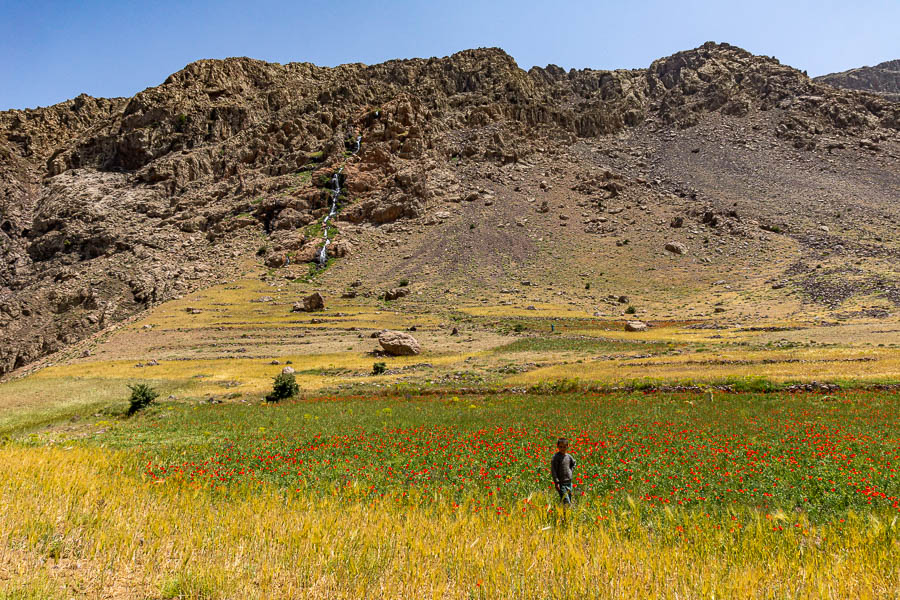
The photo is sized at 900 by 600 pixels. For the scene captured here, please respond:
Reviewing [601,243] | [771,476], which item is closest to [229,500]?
[771,476]

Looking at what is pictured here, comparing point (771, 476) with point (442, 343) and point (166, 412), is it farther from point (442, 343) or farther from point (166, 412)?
point (442, 343)

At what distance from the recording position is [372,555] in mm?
4301

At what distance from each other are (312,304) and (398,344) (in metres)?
30.3

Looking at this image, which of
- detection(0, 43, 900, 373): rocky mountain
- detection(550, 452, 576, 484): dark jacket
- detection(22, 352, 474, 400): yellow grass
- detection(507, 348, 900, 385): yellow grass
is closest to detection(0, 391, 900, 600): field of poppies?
detection(550, 452, 576, 484): dark jacket

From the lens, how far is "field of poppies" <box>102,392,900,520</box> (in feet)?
28.3

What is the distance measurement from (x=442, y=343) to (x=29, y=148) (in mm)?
148564

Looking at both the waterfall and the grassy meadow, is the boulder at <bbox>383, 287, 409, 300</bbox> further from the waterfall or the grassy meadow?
the grassy meadow

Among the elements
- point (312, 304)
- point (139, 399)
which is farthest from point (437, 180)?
point (139, 399)

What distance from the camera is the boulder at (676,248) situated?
270 ft

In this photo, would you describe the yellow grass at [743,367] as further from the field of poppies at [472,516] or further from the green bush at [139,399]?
the green bush at [139,399]

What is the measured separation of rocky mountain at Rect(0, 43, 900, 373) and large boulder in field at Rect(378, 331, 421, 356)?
35350mm

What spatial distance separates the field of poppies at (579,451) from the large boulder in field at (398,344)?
2091cm

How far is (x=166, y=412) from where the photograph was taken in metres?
25.3

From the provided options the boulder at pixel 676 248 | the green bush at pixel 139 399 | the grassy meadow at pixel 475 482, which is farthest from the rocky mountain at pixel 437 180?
the green bush at pixel 139 399
